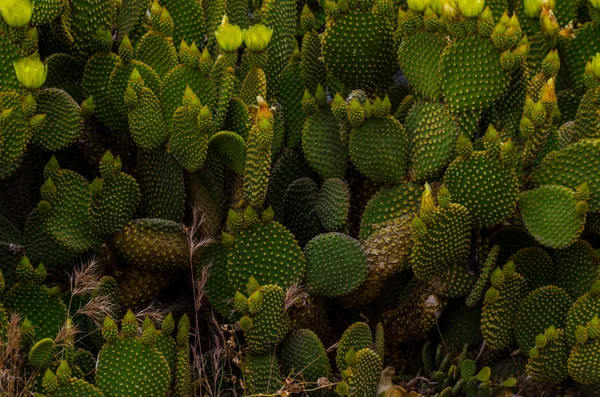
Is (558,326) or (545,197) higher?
(545,197)

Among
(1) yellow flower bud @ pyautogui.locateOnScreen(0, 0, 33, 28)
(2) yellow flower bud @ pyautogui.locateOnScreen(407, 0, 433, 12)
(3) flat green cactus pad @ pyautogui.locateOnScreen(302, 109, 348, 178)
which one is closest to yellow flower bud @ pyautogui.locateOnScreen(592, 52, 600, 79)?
(2) yellow flower bud @ pyautogui.locateOnScreen(407, 0, 433, 12)

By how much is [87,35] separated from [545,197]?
201 centimetres

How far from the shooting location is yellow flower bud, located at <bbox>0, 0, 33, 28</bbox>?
12.1ft

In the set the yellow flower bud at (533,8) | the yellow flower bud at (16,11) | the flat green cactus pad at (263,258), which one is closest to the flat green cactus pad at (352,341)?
the flat green cactus pad at (263,258)

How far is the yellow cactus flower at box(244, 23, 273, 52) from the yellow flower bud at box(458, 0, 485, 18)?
798 millimetres

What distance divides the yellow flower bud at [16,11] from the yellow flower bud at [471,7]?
1676 mm

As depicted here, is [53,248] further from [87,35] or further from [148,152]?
[87,35]

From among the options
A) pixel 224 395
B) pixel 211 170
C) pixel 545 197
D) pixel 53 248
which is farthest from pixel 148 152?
pixel 545 197

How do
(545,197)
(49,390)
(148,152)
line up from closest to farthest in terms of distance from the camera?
(49,390)
(545,197)
(148,152)

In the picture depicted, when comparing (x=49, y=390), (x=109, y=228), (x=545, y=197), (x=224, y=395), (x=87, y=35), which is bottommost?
(x=224, y=395)

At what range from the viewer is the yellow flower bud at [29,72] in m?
3.69

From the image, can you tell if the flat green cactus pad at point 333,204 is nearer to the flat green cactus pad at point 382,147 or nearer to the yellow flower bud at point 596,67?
the flat green cactus pad at point 382,147

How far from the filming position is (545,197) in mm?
3787

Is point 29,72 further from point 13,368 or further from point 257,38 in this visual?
point 13,368
